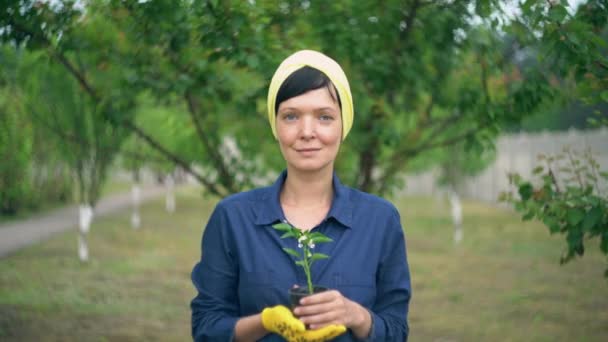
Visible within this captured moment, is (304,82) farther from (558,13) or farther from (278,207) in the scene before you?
(558,13)

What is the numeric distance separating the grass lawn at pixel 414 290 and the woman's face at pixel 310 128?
16.8 ft

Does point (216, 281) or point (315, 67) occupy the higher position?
point (315, 67)

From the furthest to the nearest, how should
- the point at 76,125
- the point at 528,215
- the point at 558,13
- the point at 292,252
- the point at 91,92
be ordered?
the point at 76,125 < the point at 91,92 < the point at 528,215 < the point at 558,13 < the point at 292,252

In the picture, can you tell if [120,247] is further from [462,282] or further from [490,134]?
[490,134]

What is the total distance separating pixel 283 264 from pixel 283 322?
0.23 m

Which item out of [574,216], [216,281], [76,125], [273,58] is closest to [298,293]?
[216,281]

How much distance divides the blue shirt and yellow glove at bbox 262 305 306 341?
0.14 meters

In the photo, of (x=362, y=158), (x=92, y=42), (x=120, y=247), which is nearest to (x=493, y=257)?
(x=120, y=247)

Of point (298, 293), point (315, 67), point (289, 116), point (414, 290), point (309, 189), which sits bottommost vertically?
point (414, 290)

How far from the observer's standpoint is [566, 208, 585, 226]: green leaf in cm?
320

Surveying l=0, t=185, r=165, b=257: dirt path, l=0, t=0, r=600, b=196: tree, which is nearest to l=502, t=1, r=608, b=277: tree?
l=0, t=0, r=600, b=196: tree

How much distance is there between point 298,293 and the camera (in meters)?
1.82

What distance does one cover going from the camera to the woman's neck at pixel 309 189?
218 cm

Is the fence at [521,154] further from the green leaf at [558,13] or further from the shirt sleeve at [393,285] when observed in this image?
the shirt sleeve at [393,285]
